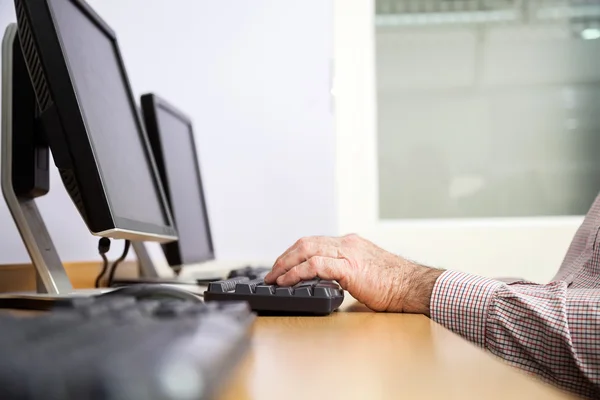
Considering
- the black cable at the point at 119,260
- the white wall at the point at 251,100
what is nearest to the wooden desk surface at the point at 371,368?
the black cable at the point at 119,260

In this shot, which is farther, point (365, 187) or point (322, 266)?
point (365, 187)

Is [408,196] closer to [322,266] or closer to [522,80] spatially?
[522,80]

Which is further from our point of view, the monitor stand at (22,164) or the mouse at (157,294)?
the monitor stand at (22,164)

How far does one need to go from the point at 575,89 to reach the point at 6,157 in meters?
2.04

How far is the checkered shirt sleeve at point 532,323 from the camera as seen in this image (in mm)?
685

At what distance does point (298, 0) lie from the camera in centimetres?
Answer: 215

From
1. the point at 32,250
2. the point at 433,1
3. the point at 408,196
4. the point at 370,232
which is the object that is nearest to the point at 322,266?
the point at 32,250

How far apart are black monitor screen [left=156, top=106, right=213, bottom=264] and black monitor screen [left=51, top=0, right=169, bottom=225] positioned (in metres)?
0.27

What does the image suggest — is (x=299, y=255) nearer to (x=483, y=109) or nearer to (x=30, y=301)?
(x=30, y=301)

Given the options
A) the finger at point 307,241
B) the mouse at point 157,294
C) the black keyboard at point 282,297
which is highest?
the finger at point 307,241

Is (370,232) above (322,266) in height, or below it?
below

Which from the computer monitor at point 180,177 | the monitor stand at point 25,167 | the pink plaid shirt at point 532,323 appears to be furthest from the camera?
the computer monitor at point 180,177

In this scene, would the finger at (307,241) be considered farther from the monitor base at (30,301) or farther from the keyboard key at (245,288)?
the monitor base at (30,301)

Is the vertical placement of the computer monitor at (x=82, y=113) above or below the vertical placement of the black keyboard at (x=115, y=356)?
above
